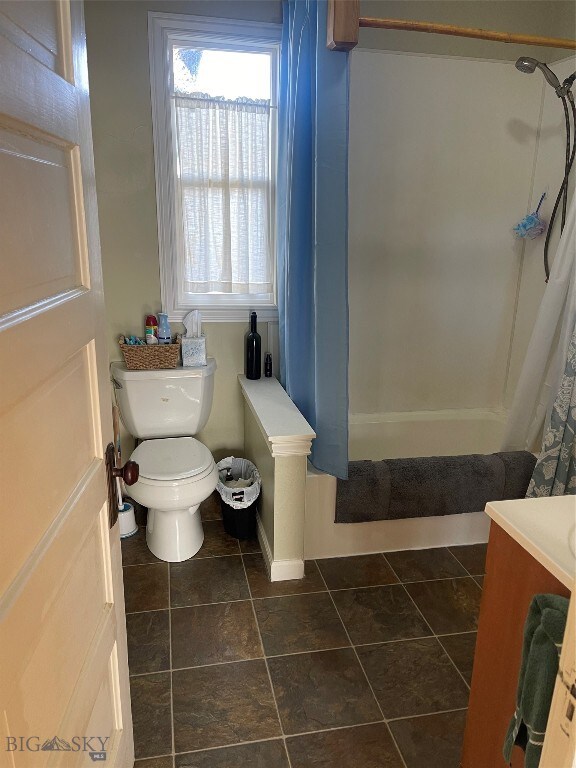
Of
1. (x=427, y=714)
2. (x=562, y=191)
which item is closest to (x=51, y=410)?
(x=427, y=714)

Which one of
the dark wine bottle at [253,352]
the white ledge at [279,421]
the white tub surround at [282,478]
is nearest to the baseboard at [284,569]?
the white tub surround at [282,478]

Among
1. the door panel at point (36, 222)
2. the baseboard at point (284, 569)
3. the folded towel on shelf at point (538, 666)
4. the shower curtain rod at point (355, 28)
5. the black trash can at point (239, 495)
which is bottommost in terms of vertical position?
the baseboard at point (284, 569)

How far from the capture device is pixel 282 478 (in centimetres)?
223

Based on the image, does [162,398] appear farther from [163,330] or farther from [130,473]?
[130,473]

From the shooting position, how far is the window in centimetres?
257

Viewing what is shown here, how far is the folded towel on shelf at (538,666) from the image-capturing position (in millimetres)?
956

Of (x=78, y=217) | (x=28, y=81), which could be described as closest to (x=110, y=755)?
(x=78, y=217)

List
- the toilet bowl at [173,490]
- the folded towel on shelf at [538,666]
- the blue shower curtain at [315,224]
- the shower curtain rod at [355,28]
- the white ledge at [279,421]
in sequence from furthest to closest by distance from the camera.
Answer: the toilet bowl at [173,490] → the white ledge at [279,421] → the blue shower curtain at [315,224] → the shower curtain rod at [355,28] → the folded towel on shelf at [538,666]

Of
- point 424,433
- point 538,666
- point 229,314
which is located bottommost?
point 424,433

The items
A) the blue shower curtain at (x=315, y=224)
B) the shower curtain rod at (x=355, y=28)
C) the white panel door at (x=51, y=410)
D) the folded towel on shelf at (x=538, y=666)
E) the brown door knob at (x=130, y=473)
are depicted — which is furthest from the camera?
the blue shower curtain at (x=315, y=224)

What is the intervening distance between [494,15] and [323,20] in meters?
1.34

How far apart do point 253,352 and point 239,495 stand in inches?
29.1

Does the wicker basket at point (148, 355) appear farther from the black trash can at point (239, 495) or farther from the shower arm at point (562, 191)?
the shower arm at point (562, 191)

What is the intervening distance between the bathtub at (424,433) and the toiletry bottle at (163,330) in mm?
1158
